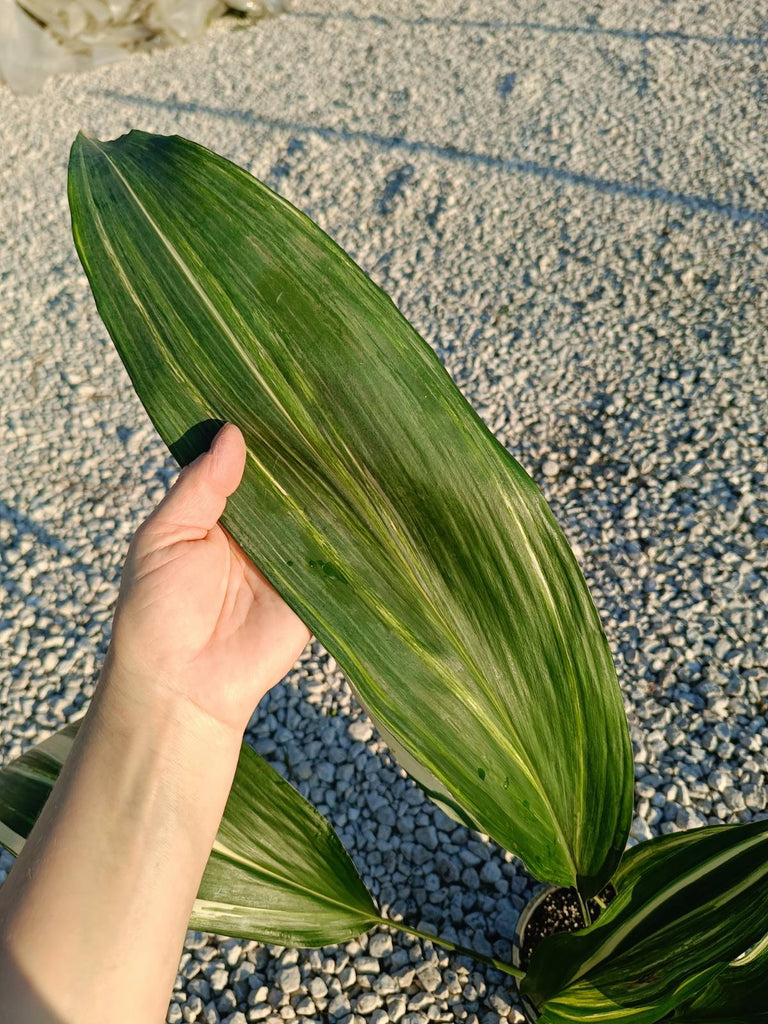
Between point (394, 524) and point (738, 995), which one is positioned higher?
point (394, 524)

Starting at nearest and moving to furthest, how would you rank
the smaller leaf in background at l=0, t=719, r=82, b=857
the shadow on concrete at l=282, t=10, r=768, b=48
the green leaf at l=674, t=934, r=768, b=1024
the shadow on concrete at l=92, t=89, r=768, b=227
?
the green leaf at l=674, t=934, r=768, b=1024, the smaller leaf in background at l=0, t=719, r=82, b=857, the shadow on concrete at l=92, t=89, r=768, b=227, the shadow on concrete at l=282, t=10, r=768, b=48

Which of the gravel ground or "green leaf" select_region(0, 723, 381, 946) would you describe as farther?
the gravel ground

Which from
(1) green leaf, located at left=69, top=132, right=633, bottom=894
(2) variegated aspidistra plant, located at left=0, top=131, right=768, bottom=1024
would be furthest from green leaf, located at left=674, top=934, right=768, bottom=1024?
(1) green leaf, located at left=69, top=132, right=633, bottom=894

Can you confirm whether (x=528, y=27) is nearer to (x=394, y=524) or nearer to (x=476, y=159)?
(x=476, y=159)

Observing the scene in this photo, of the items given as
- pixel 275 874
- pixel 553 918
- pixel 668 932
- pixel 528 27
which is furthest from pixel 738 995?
pixel 528 27

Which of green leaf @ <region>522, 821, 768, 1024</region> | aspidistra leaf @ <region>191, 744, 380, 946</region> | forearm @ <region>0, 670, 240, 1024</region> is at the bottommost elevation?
green leaf @ <region>522, 821, 768, 1024</region>

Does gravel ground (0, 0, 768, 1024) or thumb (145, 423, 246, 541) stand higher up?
thumb (145, 423, 246, 541)

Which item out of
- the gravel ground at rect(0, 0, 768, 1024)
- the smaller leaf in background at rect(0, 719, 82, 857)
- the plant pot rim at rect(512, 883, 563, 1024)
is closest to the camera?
the smaller leaf in background at rect(0, 719, 82, 857)

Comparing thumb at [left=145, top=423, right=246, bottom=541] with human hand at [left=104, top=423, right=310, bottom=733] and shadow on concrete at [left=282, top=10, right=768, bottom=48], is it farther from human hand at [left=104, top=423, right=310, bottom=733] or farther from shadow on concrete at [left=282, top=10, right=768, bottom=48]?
shadow on concrete at [left=282, top=10, right=768, bottom=48]
